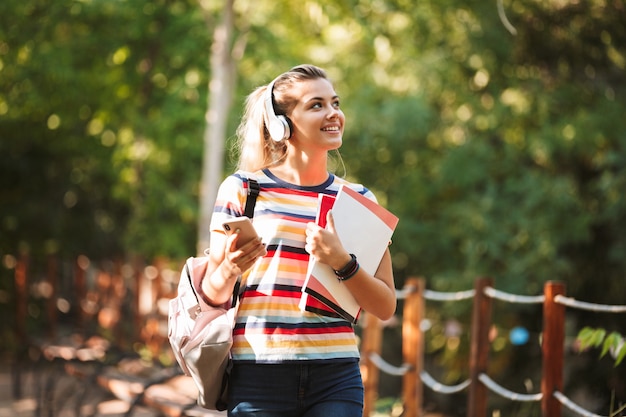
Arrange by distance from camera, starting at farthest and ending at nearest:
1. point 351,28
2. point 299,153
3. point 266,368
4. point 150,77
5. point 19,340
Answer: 1. point 150,77
2. point 19,340
3. point 351,28
4. point 299,153
5. point 266,368

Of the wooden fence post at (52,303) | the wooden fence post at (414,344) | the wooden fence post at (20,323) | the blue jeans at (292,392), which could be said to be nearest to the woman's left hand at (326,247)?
the blue jeans at (292,392)

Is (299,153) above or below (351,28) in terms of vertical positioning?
below

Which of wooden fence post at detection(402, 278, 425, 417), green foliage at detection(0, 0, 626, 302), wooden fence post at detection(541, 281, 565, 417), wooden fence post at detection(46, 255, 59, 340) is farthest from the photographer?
green foliage at detection(0, 0, 626, 302)

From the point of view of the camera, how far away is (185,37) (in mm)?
10430

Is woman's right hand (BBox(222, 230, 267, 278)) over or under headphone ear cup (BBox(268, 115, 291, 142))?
under

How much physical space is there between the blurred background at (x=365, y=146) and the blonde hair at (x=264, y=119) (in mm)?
5922

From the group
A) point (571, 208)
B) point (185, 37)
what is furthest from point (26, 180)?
point (571, 208)

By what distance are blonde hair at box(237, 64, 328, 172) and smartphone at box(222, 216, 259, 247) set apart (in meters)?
0.45

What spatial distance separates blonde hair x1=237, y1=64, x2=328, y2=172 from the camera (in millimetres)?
2750

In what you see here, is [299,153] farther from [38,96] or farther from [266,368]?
[38,96]

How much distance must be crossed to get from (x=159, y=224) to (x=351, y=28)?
14.3 ft

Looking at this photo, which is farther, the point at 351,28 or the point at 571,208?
the point at 571,208

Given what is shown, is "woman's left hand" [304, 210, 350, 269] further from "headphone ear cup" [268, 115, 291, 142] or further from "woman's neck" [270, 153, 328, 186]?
"headphone ear cup" [268, 115, 291, 142]

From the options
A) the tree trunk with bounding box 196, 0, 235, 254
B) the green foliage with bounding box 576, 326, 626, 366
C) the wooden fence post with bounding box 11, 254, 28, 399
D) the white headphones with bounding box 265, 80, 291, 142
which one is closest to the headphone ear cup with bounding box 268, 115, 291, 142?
the white headphones with bounding box 265, 80, 291, 142
